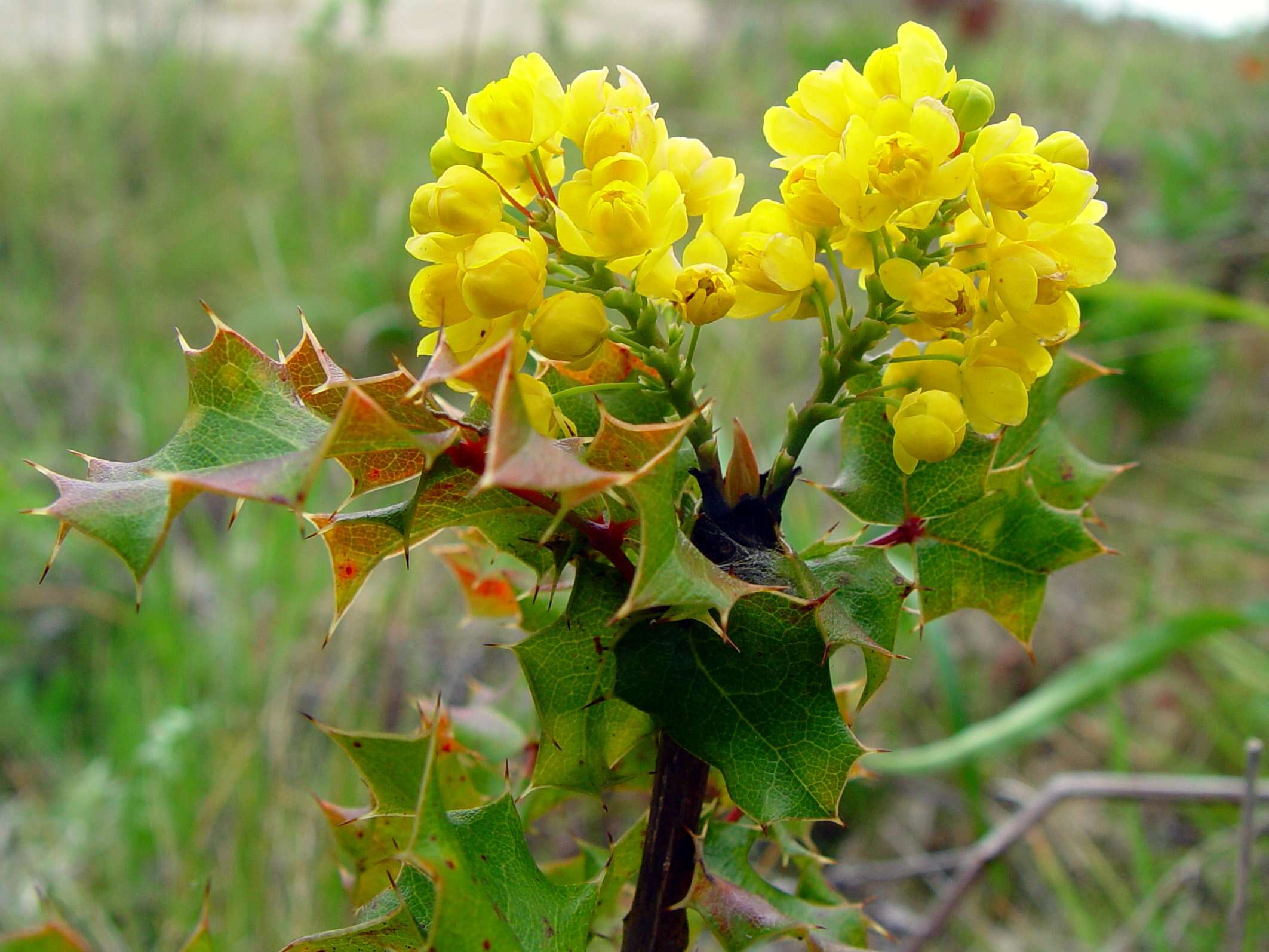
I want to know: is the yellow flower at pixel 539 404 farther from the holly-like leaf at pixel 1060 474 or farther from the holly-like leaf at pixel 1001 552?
the holly-like leaf at pixel 1060 474

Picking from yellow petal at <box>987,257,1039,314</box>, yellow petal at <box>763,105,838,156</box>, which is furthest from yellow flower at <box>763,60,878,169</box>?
yellow petal at <box>987,257,1039,314</box>

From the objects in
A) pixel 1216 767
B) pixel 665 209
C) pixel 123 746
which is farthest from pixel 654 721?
pixel 1216 767

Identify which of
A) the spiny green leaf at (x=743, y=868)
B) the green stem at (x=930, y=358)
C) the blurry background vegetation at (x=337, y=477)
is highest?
the green stem at (x=930, y=358)

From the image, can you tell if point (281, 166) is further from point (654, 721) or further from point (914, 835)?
point (654, 721)

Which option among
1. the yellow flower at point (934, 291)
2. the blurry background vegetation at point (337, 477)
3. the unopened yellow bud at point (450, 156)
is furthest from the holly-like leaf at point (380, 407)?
the blurry background vegetation at point (337, 477)

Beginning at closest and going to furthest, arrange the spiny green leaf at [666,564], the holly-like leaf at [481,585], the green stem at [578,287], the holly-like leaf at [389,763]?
the spiny green leaf at [666,564]
the green stem at [578,287]
the holly-like leaf at [389,763]
the holly-like leaf at [481,585]

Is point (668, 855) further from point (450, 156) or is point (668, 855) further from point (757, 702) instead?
point (450, 156)
